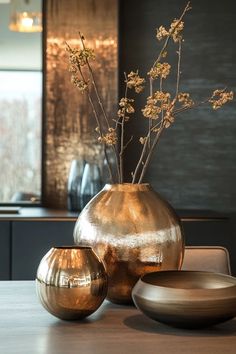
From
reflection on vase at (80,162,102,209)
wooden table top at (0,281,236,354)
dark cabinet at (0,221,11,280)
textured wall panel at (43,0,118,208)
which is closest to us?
wooden table top at (0,281,236,354)

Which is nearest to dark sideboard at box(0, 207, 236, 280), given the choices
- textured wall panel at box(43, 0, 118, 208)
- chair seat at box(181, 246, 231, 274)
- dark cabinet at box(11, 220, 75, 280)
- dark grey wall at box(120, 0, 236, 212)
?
dark cabinet at box(11, 220, 75, 280)

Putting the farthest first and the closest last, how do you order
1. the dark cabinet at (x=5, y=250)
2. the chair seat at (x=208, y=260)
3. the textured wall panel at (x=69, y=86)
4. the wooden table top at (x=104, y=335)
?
the textured wall panel at (x=69, y=86), the dark cabinet at (x=5, y=250), the chair seat at (x=208, y=260), the wooden table top at (x=104, y=335)

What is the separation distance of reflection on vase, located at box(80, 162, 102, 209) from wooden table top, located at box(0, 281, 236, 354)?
1.84m

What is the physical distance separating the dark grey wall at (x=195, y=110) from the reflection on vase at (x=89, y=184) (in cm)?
26

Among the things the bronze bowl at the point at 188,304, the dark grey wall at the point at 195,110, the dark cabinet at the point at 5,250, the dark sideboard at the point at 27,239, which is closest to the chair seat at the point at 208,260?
the bronze bowl at the point at 188,304

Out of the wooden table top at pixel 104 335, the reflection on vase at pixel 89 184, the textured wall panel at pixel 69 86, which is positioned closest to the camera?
the wooden table top at pixel 104 335

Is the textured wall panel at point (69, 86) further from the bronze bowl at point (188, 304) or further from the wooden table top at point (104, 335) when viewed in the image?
the bronze bowl at point (188, 304)

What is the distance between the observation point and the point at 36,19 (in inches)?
143

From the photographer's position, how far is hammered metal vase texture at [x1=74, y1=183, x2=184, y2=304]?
1517mm

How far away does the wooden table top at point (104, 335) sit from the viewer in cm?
117

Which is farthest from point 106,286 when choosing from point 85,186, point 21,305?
point 85,186

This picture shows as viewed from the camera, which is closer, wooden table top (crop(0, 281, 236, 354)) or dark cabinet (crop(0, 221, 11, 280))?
wooden table top (crop(0, 281, 236, 354))

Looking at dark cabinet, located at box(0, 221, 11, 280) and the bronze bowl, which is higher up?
the bronze bowl

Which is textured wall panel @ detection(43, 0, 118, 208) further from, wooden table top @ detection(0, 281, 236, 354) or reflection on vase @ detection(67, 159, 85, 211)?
wooden table top @ detection(0, 281, 236, 354)
